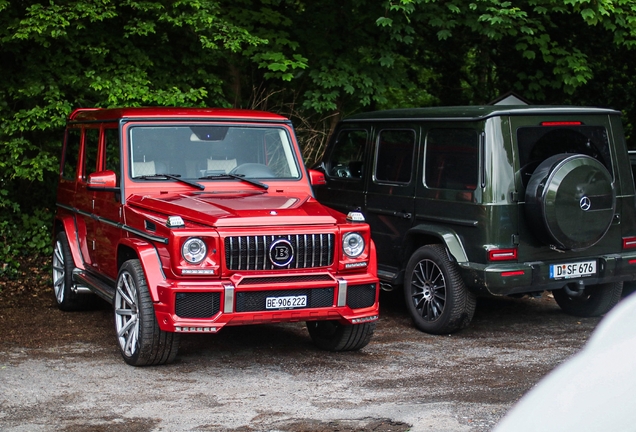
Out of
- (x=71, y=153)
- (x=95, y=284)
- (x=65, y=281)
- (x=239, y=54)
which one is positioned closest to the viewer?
(x=95, y=284)

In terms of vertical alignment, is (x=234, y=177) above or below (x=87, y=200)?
above

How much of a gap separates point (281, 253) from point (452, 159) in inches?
88.9

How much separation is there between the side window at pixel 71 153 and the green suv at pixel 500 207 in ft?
10.3

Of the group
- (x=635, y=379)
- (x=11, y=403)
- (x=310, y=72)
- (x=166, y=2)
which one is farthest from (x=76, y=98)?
(x=635, y=379)

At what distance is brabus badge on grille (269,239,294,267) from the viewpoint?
6.50 metres

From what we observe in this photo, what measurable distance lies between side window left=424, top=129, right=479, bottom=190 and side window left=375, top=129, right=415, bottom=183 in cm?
30

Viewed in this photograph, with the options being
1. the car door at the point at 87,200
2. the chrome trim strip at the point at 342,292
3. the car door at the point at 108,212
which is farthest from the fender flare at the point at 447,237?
the car door at the point at 87,200

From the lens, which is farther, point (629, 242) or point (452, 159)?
point (629, 242)

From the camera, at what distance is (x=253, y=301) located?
21.0ft

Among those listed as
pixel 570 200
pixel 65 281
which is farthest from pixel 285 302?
pixel 65 281

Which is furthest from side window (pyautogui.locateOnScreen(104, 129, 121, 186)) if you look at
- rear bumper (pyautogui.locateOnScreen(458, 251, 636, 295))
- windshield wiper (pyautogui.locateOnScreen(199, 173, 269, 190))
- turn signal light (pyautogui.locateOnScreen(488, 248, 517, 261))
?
turn signal light (pyautogui.locateOnScreen(488, 248, 517, 261))

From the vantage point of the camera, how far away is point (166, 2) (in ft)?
35.0

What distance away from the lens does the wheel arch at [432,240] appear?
7766 mm

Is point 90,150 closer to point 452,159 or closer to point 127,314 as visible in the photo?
point 127,314
